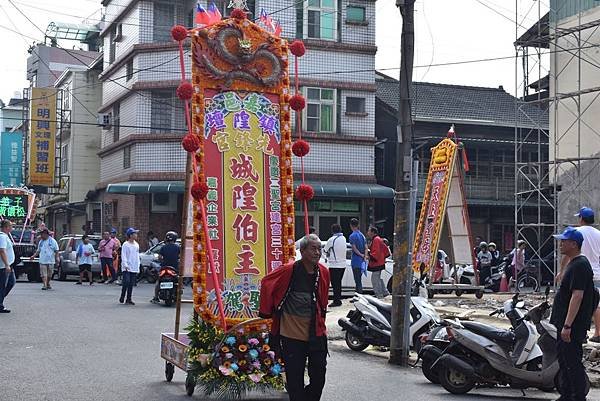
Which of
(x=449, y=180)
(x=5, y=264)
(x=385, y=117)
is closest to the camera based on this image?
(x=5, y=264)

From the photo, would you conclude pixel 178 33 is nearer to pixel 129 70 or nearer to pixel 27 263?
pixel 27 263

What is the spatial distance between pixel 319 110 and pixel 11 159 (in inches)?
947

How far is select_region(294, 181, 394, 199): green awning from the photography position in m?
33.2

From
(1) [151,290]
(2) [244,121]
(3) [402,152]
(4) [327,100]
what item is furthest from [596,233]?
(4) [327,100]

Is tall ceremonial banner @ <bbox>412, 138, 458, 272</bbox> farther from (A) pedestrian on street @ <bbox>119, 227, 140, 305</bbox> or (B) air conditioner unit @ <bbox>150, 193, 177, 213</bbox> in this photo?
(B) air conditioner unit @ <bbox>150, 193, 177, 213</bbox>

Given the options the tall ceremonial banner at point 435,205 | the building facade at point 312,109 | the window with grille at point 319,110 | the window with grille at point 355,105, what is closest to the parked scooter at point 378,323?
the tall ceremonial banner at point 435,205

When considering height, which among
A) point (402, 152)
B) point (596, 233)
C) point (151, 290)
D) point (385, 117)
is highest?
point (385, 117)

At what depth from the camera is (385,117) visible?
121 feet

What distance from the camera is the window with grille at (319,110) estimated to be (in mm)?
33969

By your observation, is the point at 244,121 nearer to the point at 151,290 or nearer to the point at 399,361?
the point at 399,361

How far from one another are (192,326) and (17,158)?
44745mm

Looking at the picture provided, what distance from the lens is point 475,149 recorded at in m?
37.6

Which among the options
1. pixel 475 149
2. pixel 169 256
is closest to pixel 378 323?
pixel 169 256

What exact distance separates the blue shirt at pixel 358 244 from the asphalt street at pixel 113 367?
14.0 ft
